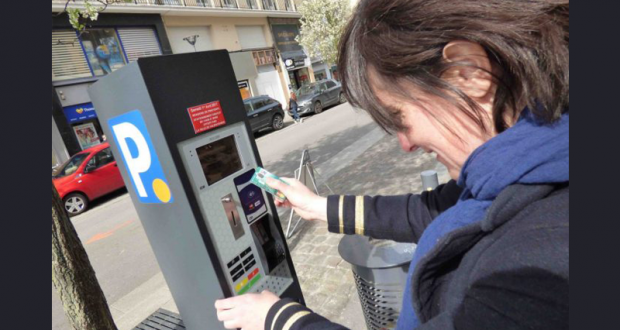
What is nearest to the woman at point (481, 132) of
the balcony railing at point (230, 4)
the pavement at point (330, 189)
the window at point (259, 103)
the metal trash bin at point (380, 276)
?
the pavement at point (330, 189)

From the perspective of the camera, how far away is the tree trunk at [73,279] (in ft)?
5.39

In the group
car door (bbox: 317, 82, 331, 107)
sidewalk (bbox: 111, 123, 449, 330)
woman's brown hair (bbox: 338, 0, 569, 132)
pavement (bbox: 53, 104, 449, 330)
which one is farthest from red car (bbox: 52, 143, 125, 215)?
car door (bbox: 317, 82, 331, 107)

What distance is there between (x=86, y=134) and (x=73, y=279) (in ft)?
43.6

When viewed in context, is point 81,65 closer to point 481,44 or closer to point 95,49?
point 95,49

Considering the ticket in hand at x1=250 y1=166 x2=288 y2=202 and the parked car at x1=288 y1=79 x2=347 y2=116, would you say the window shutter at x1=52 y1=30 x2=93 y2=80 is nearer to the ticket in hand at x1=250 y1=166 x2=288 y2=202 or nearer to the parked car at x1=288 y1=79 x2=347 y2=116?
the parked car at x1=288 y1=79 x2=347 y2=116

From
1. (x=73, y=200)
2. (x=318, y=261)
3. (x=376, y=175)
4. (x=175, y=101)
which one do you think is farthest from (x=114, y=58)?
(x=175, y=101)

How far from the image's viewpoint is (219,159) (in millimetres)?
1364

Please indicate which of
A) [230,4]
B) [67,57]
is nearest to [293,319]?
[67,57]

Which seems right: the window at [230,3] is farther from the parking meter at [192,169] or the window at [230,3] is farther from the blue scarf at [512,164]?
the blue scarf at [512,164]

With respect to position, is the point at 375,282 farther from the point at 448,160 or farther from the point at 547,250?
the point at 547,250

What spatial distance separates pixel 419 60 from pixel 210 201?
878 mm

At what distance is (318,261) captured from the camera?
335cm

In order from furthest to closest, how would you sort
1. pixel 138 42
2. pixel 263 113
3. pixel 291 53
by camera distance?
pixel 291 53 < pixel 138 42 < pixel 263 113

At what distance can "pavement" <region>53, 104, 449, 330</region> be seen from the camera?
2.84 meters
